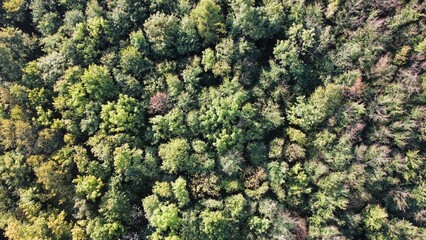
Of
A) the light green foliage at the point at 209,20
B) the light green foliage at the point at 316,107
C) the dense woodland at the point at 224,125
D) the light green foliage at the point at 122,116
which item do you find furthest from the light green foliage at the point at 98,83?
the light green foliage at the point at 316,107

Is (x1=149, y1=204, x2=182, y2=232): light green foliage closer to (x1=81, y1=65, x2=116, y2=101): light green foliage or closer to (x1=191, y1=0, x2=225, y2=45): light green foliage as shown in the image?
(x1=81, y1=65, x2=116, y2=101): light green foliage

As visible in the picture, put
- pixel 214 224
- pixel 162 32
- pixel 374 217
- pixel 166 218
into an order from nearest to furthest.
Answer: pixel 166 218 → pixel 214 224 → pixel 374 217 → pixel 162 32

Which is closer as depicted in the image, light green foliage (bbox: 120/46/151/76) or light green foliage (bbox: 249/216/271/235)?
light green foliage (bbox: 249/216/271/235)

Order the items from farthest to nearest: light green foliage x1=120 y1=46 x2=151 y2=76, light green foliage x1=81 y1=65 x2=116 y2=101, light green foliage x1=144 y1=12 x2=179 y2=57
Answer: light green foliage x1=120 y1=46 x2=151 y2=76 → light green foliage x1=144 y1=12 x2=179 y2=57 → light green foliage x1=81 y1=65 x2=116 y2=101

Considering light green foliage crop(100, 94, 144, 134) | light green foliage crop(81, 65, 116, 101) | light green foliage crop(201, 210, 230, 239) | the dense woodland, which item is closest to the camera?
light green foliage crop(201, 210, 230, 239)

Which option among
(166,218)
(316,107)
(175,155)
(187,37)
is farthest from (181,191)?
(316,107)

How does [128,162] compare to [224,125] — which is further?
[224,125]

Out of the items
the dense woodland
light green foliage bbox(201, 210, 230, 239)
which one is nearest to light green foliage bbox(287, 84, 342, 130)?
the dense woodland

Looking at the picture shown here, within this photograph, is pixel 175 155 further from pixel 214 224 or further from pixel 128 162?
pixel 214 224

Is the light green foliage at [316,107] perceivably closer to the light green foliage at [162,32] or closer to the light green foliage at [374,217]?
the light green foliage at [374,217]
